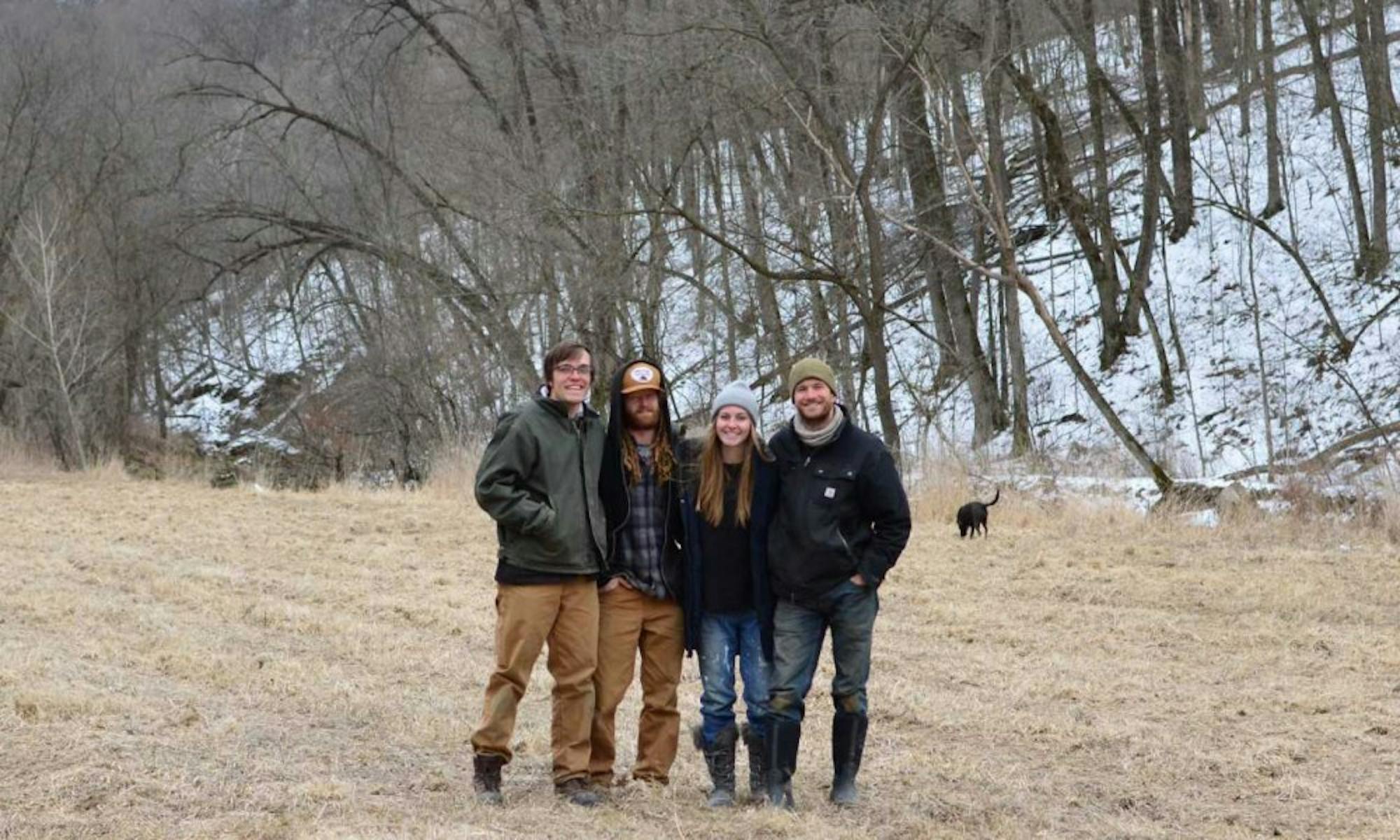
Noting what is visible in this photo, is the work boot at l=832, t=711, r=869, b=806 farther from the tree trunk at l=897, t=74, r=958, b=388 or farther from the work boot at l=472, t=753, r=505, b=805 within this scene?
the tree trunk at l=897, t=74, r=958, b=388

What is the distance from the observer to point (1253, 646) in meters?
10.3

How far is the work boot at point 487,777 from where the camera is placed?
5801 millimetres

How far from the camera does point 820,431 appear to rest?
5.76 m

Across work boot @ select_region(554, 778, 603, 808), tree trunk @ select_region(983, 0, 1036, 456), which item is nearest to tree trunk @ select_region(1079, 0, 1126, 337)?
tree trunk @ select_region(983, 0, 1036, 456)

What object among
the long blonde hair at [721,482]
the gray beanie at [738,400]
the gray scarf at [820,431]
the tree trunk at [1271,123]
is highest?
the tree trunk at [1271,123]

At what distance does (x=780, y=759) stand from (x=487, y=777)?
117cm

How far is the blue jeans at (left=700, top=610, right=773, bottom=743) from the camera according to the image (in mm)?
5938

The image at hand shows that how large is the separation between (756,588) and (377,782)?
1.80 m

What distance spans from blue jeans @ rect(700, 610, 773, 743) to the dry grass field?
373 mm

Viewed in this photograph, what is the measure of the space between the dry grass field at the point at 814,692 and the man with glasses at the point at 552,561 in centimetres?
26

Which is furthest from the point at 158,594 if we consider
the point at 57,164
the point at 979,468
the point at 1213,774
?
the point at 57,164

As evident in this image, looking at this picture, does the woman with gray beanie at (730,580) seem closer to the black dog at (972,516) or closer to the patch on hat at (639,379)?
the patch on hat at (639,379)

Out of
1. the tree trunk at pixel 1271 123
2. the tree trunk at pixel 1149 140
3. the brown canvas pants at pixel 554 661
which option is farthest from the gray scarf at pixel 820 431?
the tree trunk at pixel 1271 123

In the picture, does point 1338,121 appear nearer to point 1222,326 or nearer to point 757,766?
point 1222,326
